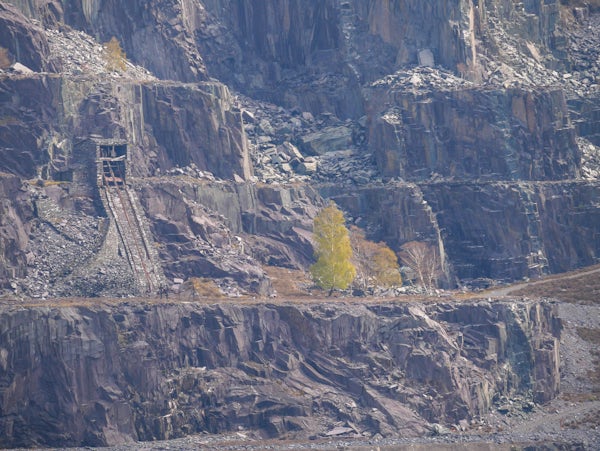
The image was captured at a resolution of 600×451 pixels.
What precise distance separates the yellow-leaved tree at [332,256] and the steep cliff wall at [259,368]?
6.43 metres

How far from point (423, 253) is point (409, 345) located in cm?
1733

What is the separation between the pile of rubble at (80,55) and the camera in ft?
562

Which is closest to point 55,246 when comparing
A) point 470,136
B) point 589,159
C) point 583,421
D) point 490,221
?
point 490,221

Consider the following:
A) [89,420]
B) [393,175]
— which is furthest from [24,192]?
[393,175]

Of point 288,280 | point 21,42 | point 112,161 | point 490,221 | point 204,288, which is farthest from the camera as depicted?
point 490,221

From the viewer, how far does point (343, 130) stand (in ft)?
600

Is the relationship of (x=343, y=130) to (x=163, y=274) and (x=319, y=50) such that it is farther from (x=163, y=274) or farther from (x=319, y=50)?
(x=163, y=274)

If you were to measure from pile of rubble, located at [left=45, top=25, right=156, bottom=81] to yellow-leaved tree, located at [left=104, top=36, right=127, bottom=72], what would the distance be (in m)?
0.30

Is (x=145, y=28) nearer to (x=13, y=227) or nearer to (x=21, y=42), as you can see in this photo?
(x=21, y=42)

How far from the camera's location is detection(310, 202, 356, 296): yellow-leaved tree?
163875 millimetres

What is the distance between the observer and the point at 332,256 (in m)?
164

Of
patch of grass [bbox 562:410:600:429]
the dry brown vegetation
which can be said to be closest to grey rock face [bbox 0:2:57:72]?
the dry brown vegetation

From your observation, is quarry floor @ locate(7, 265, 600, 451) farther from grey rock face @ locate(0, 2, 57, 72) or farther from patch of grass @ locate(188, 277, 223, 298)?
grey rock face @ locate(0, 2, 57, 72)

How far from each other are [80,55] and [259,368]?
107 feet
